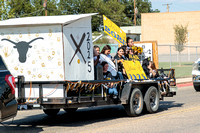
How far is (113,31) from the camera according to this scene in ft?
39.1

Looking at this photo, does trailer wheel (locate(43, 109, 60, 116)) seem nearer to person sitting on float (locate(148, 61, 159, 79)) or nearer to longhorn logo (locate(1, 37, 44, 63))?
longhorn logo (locate(1, 37, 44, 63))

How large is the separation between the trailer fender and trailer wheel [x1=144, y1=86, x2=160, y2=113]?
1.00 metres

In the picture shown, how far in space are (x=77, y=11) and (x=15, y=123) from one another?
69788 millimetres

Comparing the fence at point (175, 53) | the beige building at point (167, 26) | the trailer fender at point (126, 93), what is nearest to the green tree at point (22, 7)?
the beige building at point (167, 26)

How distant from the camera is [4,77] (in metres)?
7.86

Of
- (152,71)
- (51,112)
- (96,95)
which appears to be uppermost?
(152,71)

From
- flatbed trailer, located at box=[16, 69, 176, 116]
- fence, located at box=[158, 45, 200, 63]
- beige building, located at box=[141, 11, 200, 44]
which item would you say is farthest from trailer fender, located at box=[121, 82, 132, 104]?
beige building, located at box=[141, 11, 200, 44]

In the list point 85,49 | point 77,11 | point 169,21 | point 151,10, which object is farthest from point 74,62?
point 151,10

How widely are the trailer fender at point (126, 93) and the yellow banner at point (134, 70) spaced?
543mm

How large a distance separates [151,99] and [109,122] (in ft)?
6.76

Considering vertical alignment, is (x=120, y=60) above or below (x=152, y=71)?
above

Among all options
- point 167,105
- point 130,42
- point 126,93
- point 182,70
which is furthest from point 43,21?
point 182,70

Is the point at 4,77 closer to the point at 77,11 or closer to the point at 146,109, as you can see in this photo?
the point at 146,109

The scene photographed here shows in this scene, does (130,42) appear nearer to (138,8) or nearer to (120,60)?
(120,60)
